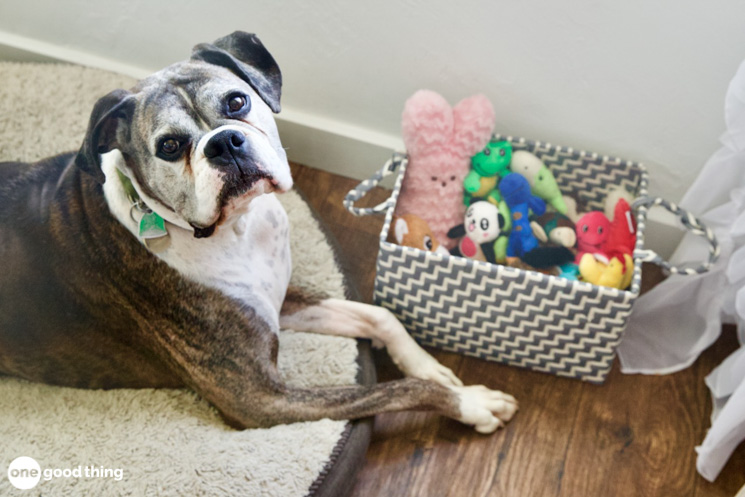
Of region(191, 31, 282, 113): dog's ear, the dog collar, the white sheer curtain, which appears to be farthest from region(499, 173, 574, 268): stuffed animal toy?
the dog collar

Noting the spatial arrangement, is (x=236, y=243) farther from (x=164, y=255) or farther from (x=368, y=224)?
(x=368, y=224)

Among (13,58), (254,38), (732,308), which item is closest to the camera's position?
(254,38)

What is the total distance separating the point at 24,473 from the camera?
1735 mm

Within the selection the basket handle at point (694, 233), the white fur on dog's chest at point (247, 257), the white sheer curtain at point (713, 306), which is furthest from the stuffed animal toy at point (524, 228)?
the white fur on dog's chest at point (247, 257)

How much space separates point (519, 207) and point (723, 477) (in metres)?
0.96

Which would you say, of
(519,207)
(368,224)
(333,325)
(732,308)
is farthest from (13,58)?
(732,308)

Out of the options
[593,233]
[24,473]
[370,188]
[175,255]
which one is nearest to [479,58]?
[370,188]

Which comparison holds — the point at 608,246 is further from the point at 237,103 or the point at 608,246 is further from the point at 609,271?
the point at 237,103

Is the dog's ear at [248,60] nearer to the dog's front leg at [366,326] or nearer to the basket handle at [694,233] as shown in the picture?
the dog's front leg at [366,326]

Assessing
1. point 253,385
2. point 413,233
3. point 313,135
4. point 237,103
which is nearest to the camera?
point 237,103

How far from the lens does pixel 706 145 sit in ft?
7.07

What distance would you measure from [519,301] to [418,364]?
0.34m

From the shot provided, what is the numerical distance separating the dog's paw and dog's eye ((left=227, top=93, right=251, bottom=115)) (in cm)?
97

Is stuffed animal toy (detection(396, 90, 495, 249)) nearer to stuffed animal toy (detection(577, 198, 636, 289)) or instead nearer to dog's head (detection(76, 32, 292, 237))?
stuffed animal toy (detection(577, 198, 636, 289))
